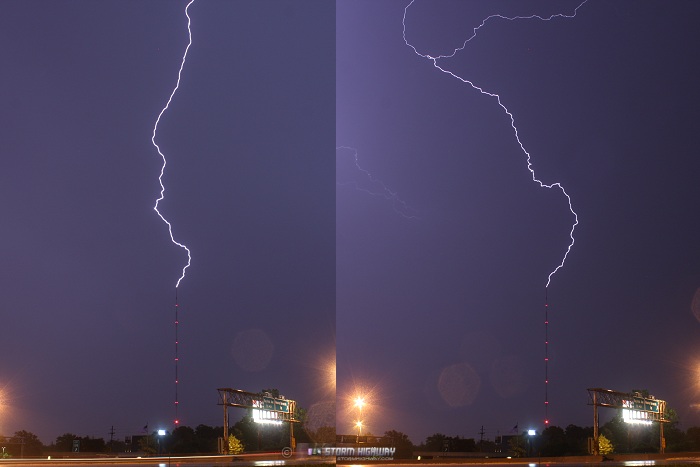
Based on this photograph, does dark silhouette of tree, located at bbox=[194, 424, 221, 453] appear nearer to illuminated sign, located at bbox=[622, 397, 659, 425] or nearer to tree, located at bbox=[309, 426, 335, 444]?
tree, located at bbox=[309, 426, 335, 444]

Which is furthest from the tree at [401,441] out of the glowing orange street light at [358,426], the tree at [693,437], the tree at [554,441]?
the tree at [693,437]

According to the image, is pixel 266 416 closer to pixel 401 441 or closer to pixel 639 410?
pixel 401 441

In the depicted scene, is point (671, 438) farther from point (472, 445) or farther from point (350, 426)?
point (350, 426)

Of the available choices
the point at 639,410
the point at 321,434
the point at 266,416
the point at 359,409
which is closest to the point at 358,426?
the point at 359,409

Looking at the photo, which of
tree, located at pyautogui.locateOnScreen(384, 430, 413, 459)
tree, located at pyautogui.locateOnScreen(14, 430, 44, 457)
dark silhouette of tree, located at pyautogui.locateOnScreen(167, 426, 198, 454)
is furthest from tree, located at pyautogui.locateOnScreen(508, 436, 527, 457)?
tree, located at pyautogui.locateOnScreen(14, 430, 44, 457)

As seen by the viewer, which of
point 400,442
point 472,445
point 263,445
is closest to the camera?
point 400,442

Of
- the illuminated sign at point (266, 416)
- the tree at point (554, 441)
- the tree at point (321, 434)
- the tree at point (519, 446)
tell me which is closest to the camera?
the tree at point (321, 434)

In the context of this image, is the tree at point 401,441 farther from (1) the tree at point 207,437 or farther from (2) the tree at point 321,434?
(1) the tree at point 207,437

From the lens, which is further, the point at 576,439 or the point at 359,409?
the point at 576,439

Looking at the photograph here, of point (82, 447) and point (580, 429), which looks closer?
point (580, 429)

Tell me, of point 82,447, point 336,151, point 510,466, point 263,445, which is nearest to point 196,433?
point 263,445

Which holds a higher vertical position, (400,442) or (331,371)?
(331,371)
